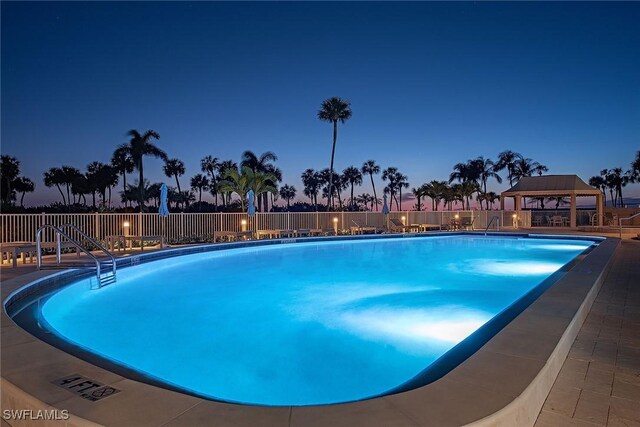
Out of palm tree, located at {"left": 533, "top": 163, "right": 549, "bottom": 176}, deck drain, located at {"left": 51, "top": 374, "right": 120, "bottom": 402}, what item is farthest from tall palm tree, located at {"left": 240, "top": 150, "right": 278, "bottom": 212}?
palm tree, located at {"left": 533, "top": 163, "right": 549, "bottom": 176}

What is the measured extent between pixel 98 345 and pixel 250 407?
3375 mm

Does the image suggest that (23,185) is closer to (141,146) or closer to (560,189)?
(141,146)

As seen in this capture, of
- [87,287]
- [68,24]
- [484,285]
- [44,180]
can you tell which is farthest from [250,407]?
[44,180]

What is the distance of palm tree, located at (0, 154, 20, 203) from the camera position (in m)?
37.2

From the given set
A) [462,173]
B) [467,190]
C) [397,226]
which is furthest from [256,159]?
[462,173]

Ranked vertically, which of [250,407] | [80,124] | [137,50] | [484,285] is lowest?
[484,285]

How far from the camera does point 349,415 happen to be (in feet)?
5.66

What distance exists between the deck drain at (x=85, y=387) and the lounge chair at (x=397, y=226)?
63.6 ft

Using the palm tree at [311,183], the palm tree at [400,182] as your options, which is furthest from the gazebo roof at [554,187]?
the palm tree at [311,183]

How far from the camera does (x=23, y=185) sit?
43.1 m

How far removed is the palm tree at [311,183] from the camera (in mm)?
72812

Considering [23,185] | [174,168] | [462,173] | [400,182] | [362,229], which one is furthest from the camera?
[400,182]

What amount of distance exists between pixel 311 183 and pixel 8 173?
151ft

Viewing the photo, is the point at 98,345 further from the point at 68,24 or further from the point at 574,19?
the point at 574,19
